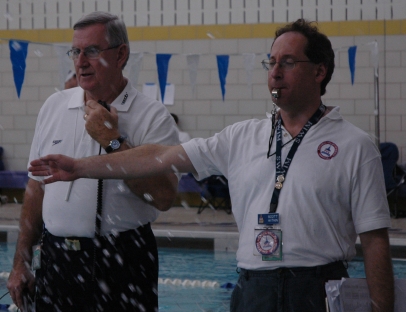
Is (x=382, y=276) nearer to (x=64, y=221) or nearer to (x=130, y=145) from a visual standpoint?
(x=130, y=145)

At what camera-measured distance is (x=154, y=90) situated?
12.5m

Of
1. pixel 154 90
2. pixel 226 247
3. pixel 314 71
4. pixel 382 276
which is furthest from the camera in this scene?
pixel 154 90

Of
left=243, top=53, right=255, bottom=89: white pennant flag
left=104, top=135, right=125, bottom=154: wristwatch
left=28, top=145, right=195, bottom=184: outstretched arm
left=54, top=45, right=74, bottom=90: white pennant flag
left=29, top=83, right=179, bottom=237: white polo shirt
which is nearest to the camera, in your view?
left=28, top=145, right=195, bottom=184: outstretched arm

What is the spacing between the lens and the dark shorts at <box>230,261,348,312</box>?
95.7 inches

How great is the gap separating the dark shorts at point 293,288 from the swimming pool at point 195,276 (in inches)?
152

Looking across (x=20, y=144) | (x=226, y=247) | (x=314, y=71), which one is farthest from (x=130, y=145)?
(x=20, y=144)

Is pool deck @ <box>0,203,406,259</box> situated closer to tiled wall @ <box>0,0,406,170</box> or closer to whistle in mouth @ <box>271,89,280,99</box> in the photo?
tiled wall @ <box>0,0,406,170</box>

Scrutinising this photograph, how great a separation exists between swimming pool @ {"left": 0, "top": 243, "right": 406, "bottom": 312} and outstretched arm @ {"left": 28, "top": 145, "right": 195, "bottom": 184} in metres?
3.77

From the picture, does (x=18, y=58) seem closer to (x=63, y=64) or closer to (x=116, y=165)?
(x=63, y=64)

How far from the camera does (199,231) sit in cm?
914

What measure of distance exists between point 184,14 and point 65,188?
9.87m

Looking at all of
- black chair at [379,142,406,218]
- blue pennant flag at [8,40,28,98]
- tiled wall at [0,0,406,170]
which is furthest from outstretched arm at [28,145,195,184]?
tiled wall at [0,0,406,170]

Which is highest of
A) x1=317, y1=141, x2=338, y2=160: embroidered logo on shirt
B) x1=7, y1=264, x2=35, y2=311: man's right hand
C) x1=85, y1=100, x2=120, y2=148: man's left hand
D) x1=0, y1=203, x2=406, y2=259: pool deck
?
x1=85, y1=100, x2=120, y2=148: man's left hand

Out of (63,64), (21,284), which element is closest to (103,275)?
(21,284)
